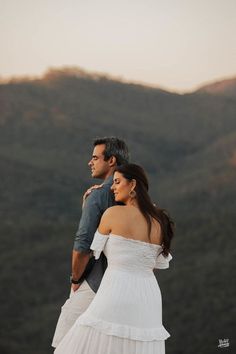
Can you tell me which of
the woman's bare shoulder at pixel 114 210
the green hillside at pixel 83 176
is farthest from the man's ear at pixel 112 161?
the green hillside at pixel 83 176

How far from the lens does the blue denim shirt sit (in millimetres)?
2773

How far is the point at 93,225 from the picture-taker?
279 centimetres

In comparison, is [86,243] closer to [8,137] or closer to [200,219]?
[200,219]

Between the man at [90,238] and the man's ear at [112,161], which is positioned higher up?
the man's ear at [112,161]

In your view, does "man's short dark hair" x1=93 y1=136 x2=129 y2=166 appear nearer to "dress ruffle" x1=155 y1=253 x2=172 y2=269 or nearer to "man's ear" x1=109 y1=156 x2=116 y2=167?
"man's ear" x1=109 y1=156 x2=116 y2=167

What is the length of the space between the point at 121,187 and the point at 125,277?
0.29 m

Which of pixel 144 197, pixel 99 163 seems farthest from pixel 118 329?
pixel 99 163

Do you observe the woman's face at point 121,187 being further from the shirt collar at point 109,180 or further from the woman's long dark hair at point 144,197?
the shirt collar at point 109,180

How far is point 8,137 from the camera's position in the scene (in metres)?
21.5

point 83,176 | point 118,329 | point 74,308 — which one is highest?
point 83,176

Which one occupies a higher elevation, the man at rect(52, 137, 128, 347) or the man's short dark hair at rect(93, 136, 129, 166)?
the man's short dark hair at rect(93, 136, 129, 166)

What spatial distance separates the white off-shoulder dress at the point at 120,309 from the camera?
2.66 m

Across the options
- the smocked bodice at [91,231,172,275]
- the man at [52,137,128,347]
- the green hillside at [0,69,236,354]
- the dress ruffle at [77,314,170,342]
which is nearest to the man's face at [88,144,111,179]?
the man at [52,137,128,347]

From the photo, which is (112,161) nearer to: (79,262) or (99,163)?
(99,163)
